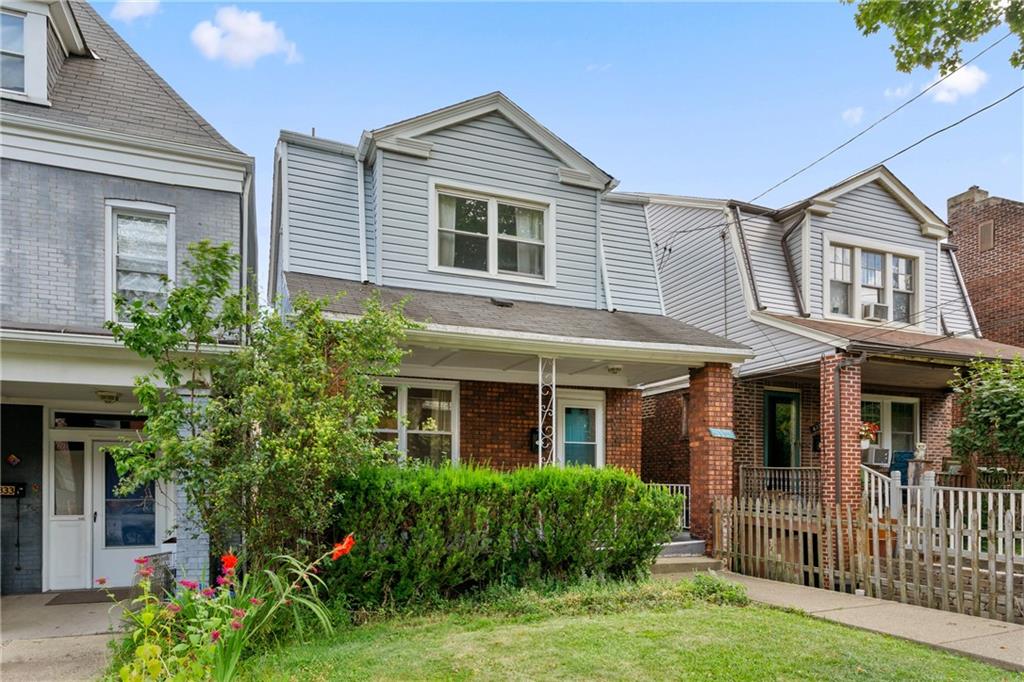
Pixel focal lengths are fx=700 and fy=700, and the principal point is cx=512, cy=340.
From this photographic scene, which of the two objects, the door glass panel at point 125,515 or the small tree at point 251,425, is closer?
the small tree at point 251,425

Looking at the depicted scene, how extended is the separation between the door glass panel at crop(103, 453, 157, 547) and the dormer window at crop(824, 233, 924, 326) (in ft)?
41.8

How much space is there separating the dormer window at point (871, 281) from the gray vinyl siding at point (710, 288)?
1.89 m

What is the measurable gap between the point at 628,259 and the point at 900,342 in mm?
5058

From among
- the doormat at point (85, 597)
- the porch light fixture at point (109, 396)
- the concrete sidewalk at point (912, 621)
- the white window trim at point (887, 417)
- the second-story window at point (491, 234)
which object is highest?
the second-story window at point (491, 234)

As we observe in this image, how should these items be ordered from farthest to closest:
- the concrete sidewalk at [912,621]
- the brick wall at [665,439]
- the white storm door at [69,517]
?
the brick wall at [665,439] → the white storm door at [69,517] → the concrete sidewalk at [912,621]

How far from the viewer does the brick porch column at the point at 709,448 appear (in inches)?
424

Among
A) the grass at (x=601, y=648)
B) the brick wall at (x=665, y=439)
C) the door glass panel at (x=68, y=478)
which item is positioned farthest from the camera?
the brick wall at (x=665, y=439)

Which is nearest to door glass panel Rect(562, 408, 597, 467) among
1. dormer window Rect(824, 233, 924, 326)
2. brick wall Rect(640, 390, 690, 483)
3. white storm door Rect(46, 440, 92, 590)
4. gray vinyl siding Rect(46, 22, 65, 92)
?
brick wall Rect(640, 390, 690, 483)

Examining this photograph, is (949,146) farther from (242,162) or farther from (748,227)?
(242,162)

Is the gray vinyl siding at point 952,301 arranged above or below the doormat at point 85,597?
above

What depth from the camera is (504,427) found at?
12125 mm

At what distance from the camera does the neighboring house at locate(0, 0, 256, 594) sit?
8414 millimetres

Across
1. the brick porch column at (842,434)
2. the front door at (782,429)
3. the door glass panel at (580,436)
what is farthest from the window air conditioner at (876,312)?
the door glass panel at (580,436)

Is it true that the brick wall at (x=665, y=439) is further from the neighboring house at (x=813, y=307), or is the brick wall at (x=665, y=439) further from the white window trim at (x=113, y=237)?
the white window trim at (x=113, y=237)
